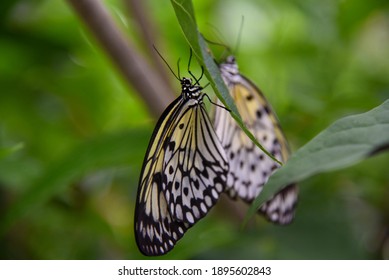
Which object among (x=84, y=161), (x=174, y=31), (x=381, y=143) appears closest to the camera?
(x=381, y=143)

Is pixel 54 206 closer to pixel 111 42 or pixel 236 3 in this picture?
pixel 111 42

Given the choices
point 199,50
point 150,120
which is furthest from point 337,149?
point 150,120

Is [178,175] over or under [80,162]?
under

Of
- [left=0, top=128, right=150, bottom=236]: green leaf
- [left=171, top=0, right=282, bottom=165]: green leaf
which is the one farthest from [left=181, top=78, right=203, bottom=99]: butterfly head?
[left=171, top=0, right=282, bottom=165]: green leaf

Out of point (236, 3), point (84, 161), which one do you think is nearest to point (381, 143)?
point (84, 161)

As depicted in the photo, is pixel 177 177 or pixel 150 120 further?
pixel 150 120

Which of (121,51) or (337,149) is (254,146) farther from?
(337,149)

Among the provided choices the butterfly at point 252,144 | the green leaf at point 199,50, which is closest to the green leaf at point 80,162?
the butterfly at point 252,144

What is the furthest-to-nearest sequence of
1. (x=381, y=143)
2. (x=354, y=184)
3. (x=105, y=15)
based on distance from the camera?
(x=354, y=184) → (x=105, y=15) → (x=381, y=143)

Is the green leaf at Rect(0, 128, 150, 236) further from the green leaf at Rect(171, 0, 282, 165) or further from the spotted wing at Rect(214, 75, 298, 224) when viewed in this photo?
the green leaf at Rect(171, 0, 282, 165)
